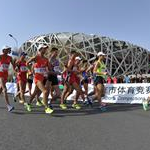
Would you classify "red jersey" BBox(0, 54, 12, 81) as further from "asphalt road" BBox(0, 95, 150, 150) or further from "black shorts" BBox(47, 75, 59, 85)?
"black shorts" BBox(47, 75, 59, 85)

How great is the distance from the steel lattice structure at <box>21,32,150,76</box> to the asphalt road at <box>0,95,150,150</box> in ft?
287

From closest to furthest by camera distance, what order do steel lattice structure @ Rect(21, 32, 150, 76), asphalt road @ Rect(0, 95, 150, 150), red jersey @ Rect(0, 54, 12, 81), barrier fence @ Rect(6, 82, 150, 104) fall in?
asphalt road @ Rect(0, 95, 150, 150) → red jersey @ Rect(0, 54, 12, 81) → barrier fence @ Rect(6, 82, 150, 104) → steel lattice structure @ Rect(21, 32, 150, 76)

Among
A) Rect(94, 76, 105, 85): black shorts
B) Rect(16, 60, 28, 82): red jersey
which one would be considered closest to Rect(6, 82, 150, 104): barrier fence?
Rect(94, 76, 105, 85): black shorts

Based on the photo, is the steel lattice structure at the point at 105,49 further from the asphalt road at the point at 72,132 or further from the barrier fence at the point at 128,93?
the asphalt road at the point at 72,132

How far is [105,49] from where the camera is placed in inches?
3981

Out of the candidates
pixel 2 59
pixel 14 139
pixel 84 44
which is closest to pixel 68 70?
pixel 2 59

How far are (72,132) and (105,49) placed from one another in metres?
95.1

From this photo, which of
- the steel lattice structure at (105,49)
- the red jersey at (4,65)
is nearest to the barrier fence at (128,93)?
the red jersey at (4,65)

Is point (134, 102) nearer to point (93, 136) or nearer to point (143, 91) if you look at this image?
point (143, 91)

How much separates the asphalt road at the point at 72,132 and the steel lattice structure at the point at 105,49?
87.6 meters

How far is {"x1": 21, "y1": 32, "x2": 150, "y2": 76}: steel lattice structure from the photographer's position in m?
98.9

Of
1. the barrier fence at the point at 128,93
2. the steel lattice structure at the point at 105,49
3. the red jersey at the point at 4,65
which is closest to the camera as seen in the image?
the red jersey at the point at 4,65

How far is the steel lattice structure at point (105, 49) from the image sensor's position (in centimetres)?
9894

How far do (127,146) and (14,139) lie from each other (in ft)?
5.86
